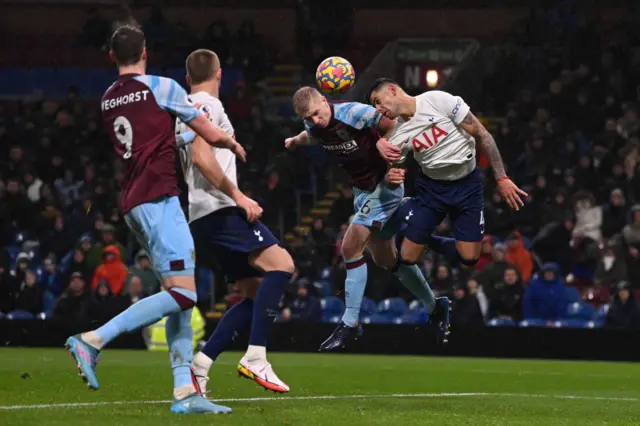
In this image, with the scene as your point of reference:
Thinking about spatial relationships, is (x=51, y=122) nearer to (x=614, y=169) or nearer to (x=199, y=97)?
(x=614, y=169)

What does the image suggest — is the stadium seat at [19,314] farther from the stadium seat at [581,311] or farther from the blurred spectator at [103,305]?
the stadium seat at [581,311]

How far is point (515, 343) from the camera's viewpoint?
19.4 metres

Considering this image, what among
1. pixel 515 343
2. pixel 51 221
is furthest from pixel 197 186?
pixel 51 221

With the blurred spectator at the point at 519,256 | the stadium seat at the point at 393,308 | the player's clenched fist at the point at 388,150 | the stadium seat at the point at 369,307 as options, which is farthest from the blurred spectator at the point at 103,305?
the player's clenched fist at the point at 388,150

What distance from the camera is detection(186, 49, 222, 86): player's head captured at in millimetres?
9461

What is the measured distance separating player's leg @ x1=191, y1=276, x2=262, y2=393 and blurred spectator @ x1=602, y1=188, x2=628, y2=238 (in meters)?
11.5

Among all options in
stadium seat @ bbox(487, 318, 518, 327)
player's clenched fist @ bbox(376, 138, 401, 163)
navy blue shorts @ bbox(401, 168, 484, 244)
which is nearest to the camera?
player's clenched fist @ bbox(376, 138, 401, 163)

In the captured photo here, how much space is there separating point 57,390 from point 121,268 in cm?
1024

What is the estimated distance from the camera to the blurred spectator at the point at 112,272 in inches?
829

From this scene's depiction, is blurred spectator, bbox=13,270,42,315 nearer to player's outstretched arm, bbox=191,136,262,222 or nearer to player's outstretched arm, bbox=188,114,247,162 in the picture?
player's outstretched arm, bbox=191,136,262,222

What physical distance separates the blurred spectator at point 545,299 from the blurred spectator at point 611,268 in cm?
73

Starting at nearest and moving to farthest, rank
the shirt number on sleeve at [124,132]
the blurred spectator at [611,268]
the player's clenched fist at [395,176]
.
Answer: the shirt number on sleeve at [124,132]
the player's clenched fist at [395,176]
the blurred spectator at [611,268]

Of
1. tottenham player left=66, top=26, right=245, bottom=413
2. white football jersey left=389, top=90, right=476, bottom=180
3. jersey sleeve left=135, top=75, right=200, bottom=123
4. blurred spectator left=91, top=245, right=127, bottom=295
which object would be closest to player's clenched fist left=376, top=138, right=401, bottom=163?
white football jersey left=389, top=90, right=476, bottom=180

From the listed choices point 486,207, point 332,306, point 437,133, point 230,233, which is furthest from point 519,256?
point 230,233
